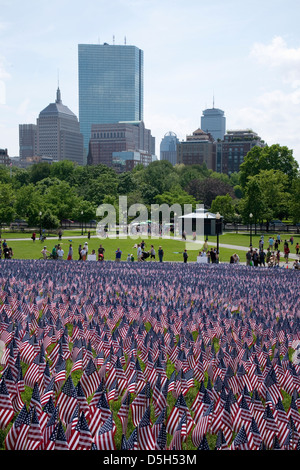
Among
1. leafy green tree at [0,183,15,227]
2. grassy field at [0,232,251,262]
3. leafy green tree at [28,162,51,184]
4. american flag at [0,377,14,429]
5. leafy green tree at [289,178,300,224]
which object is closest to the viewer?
american flag at [0,377,14,429]

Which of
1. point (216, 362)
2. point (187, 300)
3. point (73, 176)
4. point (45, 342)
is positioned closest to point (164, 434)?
point (216, 362)

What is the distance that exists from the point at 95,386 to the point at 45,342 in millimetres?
2873

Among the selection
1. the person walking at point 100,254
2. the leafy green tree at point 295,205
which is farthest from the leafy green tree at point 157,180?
the person walking at point 100,254

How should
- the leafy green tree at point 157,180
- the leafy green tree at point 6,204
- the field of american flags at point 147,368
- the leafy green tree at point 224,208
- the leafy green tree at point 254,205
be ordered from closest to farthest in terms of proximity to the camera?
1. the field of american flags at point 147,368
2. the leafy green tree at point 6,204
3. the leafy green tree at point 254,205
4. the leafy green tree at point 224,208
5. the leafy green tree at point 157,180

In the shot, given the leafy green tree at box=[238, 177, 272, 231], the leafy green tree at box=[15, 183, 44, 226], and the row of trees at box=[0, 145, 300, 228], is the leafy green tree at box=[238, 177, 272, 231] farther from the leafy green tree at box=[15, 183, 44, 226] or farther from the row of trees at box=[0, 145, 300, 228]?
the leafy green tree at box=[15, 183, 44, 226]

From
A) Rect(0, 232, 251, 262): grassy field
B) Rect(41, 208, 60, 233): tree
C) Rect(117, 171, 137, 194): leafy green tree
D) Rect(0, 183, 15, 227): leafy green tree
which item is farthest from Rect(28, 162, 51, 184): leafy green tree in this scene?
Rect(0, 232, 251, 262): grassy field

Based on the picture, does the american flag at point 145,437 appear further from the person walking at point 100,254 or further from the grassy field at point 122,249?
the grassy field at point 122,249

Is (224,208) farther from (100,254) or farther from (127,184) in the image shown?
(100,254)

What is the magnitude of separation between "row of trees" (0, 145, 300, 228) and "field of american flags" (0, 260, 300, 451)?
42.5 meters

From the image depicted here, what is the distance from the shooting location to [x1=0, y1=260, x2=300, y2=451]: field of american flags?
737cm

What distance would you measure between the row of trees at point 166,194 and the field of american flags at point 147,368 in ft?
139

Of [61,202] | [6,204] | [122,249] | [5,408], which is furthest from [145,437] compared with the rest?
[61,202]

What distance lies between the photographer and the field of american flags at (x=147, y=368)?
737cm

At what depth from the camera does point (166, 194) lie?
90.8 metres
